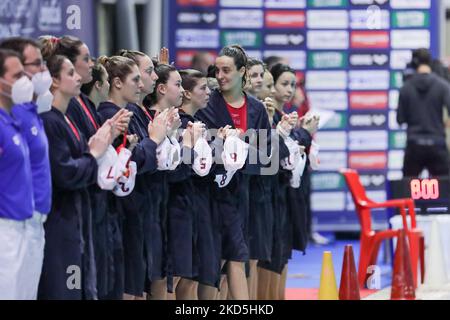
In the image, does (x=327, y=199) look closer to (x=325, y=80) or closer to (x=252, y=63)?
(x=325, y=80)

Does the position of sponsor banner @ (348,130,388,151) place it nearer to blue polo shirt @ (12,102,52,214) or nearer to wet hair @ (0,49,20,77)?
blue polo shirt @ (12,102,52,214)

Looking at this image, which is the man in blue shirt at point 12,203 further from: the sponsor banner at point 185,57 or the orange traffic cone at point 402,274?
the sponsor banner at point 185,57

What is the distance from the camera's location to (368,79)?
55.2 feet

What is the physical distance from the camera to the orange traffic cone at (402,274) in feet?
32.2

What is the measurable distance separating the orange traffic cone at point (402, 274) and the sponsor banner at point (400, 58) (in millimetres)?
7068

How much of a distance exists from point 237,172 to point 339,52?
7.32 meters

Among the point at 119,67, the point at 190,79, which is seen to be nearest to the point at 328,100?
the point at 190,79

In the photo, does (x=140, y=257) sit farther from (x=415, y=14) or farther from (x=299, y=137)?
(x=415, y=14)

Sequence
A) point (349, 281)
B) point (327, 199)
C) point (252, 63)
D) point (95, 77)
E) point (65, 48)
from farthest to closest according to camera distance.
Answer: point (327, 199), point (252, 63), point (349, 281), point (95, 77), point (65, 48)

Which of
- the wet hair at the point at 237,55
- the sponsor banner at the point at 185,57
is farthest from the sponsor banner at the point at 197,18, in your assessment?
the wet hair at the point at 237,55

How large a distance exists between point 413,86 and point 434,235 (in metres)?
3.91

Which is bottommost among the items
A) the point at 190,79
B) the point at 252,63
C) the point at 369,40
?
the point at 190,79

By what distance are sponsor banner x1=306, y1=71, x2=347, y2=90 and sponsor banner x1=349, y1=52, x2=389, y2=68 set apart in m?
0.19
